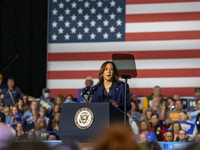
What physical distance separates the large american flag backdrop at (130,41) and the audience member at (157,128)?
2418 millimetres

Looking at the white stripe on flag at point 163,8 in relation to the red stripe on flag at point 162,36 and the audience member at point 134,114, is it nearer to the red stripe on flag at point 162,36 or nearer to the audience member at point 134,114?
the red stripe on flag at point 162,36

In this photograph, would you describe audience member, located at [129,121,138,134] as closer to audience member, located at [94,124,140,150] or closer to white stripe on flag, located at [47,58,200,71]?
white stripe on flag, located at [47,58,200,71]

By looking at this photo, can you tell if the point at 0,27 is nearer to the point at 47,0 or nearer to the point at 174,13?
the point at 47,0

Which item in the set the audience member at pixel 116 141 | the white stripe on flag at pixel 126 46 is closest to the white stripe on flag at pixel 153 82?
the white stripe on flag at pixel 126 46

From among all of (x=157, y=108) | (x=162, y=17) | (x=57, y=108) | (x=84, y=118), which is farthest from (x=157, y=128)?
(x=84, y=118)

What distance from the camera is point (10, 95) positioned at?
8906mm

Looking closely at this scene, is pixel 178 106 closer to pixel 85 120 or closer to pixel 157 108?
pixel 157 108

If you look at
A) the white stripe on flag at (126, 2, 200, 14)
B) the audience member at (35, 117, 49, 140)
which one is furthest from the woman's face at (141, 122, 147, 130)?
the white stripe on flag at (126, 2, 200, 14)

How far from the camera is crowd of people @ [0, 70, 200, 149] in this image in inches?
252

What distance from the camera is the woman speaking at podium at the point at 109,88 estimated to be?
3.68 metres

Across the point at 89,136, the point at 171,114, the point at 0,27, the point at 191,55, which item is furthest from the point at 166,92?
the point at 89,136

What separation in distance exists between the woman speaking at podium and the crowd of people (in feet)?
7.27

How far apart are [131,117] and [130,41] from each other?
249cm

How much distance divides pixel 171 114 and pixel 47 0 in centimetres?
464
